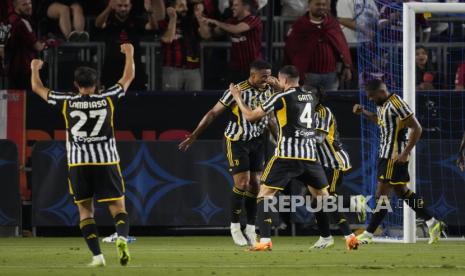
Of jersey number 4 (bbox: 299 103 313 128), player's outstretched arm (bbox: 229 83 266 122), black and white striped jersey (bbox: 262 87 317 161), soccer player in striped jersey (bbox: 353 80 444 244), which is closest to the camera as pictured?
player's outstretched arm (bbox: 229 83 266 122)

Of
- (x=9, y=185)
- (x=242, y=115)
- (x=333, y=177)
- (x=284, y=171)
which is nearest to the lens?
(x=284, y=171)

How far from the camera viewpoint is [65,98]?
39.7 feet

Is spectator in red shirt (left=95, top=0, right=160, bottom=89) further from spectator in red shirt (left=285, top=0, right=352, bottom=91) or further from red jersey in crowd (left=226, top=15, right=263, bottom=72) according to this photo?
spectator in red shirt (left=285, top=0, right=352, bottom=91)

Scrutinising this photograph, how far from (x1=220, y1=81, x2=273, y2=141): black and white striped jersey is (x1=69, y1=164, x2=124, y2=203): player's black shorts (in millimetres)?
3681

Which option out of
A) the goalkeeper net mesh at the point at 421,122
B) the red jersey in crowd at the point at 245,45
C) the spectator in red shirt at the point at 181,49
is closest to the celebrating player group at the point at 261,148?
the goalkeeper net mesh at the point at 421,122

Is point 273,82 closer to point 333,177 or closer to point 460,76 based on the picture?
point 333,177

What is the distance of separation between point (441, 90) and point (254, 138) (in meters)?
4.11

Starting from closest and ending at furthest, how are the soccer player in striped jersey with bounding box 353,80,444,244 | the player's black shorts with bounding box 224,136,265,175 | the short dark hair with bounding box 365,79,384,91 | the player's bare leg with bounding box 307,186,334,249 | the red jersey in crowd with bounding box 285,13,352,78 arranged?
the player's bare leg with bounding box 307,186,334,249, the soccer player in striped jersey with bounding box 353,80,444,244, the short dark hair with bounding box 365,79,384,91, the player's black shorts with bounding box 224,136,265,175, the red jersey in crowd with bounding box 285,13,352,78

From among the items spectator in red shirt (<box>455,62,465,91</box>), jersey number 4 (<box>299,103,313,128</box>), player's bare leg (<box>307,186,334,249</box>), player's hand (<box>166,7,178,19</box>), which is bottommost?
player's bare leg (<box>307,186,334,249</box>)

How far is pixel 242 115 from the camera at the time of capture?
51.4ft

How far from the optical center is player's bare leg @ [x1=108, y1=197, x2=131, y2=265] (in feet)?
38.2

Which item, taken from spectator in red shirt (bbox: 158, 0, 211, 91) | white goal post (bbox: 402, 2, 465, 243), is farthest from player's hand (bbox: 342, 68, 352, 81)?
white goal post (bbox: 402, 2, 465, 243)

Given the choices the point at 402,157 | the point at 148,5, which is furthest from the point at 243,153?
the point at 148,5

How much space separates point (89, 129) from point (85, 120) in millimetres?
98
